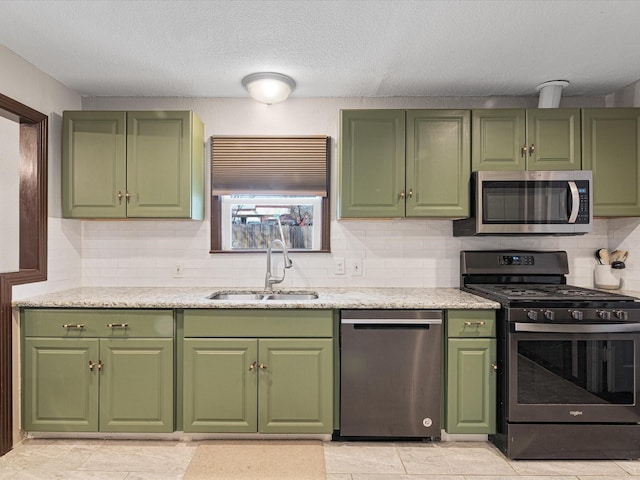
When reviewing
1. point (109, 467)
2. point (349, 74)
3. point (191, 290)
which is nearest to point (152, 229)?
point (191, 290)

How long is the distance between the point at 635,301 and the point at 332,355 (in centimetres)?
173

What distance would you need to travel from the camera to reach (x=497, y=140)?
2.86m

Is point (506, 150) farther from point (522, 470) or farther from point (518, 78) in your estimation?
point (522, 470)

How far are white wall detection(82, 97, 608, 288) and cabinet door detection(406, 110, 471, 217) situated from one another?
35 centimetres

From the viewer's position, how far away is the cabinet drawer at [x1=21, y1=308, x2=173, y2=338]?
8.27 feet

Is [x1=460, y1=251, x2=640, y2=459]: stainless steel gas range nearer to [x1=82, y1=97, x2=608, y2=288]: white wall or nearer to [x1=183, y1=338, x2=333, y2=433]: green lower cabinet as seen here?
[x1=82, y1=97, x2=608, y2=288]: white wall

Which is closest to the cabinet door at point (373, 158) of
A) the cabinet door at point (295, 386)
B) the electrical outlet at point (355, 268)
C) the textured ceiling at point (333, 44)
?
the textured ceiling at point (333, 44)

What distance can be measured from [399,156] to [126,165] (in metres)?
1.83

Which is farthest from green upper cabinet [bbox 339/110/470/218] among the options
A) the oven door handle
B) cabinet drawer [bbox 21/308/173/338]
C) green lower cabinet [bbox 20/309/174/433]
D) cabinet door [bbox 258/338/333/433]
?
green lower cabinet [bbox 20/309/174/433]

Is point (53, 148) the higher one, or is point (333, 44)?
point (333, 44)

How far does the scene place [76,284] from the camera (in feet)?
10.3

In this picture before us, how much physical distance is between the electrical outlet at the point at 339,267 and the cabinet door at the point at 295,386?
78 centimetres

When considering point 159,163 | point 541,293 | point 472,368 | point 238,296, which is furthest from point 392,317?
point 159,163

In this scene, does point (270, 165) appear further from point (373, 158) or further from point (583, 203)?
point (583, 203)
